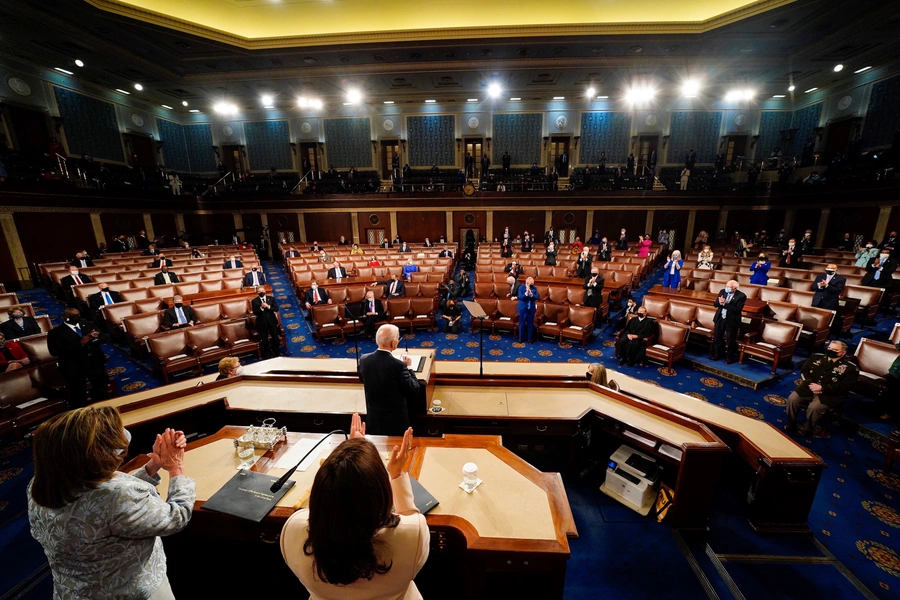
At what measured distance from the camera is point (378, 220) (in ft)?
63.4

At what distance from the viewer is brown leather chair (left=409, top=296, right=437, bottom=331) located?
8.74 metres

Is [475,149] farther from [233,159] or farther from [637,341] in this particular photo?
[637,341]

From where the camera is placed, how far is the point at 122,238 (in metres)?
15.9

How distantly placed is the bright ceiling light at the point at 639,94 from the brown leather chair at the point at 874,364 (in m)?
16.5

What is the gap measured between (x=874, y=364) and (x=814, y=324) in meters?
1.70

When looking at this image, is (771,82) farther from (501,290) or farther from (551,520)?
(551,520)

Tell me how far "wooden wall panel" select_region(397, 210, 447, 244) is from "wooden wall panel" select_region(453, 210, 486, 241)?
22.5 inches

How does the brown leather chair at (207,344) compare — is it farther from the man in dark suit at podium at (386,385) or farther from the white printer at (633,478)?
the white printer at (633,478)

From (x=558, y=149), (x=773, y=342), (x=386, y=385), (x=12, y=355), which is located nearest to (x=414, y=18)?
(x=558, y=149)

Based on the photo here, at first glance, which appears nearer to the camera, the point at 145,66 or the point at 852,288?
the point at 852,288

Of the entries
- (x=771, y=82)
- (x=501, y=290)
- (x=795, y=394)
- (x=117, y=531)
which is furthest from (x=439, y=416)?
(x=771, y=82)

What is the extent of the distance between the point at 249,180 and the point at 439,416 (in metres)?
22.1

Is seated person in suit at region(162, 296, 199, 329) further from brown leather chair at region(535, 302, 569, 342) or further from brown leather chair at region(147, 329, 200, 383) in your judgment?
brown leather chair at region(535, 302, 569, 342)

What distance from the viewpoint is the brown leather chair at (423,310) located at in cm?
874
